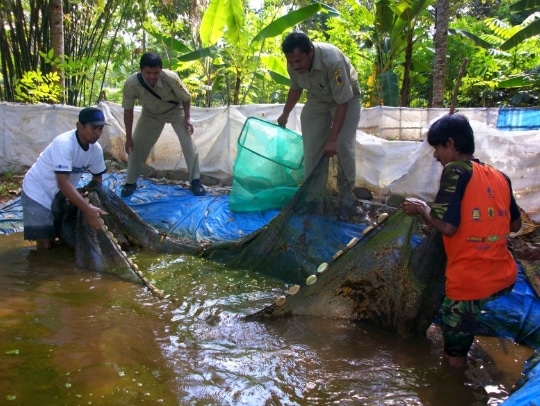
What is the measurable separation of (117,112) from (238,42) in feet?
8.74

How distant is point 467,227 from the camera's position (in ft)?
7.12

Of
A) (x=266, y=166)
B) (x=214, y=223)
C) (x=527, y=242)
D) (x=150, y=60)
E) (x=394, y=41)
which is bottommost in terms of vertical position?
(x=214, y=223)

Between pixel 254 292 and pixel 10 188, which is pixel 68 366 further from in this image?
pixel 10 188

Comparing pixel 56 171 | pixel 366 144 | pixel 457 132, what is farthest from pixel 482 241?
pixel 366 144

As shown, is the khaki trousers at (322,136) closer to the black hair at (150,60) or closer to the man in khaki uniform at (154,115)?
the man in khaki uniform at (154,115)

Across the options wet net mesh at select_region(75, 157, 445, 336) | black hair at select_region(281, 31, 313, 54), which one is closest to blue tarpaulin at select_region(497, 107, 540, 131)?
wet net mesh at select_region(75, 157, 445, 336)

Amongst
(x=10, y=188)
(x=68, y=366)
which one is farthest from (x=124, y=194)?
(x=68, y=366)

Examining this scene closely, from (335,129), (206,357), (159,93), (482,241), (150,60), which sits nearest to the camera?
(482,241)

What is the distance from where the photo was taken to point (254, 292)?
11.5 ft

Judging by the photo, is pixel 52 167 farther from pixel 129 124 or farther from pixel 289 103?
pixel 289 103

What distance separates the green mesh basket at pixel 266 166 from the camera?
4.80 metres

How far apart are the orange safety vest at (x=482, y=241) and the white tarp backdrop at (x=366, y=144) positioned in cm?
254

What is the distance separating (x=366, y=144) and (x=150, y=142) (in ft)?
8.66

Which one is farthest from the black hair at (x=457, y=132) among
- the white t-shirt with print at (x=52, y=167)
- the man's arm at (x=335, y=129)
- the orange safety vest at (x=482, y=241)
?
the white t-shirt with print at (x=52, y=167)
